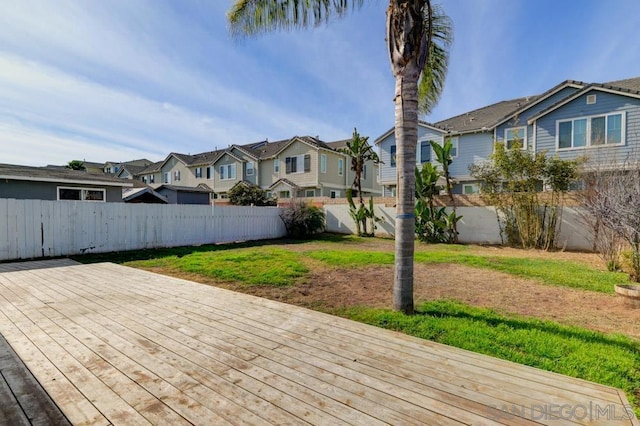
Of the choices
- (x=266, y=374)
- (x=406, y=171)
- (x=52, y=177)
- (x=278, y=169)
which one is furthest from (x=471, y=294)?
(x=278, y=169)

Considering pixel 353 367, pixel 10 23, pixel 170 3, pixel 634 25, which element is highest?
pixel 170 3

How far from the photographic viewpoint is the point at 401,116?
4.34 m

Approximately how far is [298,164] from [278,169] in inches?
98.1

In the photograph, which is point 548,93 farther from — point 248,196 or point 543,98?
point 248,196

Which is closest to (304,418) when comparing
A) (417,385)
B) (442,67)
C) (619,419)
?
(417,385)

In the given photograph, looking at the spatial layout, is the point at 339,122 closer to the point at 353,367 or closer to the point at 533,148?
the point at 533,148

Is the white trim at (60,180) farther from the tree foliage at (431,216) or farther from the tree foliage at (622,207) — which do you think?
the tree foliage at (622,207)

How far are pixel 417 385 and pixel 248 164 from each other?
96.8 ft

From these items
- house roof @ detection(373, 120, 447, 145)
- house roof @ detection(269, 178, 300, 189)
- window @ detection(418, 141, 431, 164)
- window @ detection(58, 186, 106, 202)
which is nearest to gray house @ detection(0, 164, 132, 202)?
window @ detection(58, 186, 106, 202)

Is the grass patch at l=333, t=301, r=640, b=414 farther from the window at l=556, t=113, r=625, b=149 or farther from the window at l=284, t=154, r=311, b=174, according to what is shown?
the window at l=284, t=154, r=311, b=174

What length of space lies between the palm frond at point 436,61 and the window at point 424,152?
39.0 ft

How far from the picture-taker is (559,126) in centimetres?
1583

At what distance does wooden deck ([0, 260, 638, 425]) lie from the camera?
2.11 metres

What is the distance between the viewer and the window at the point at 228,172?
30850mm
